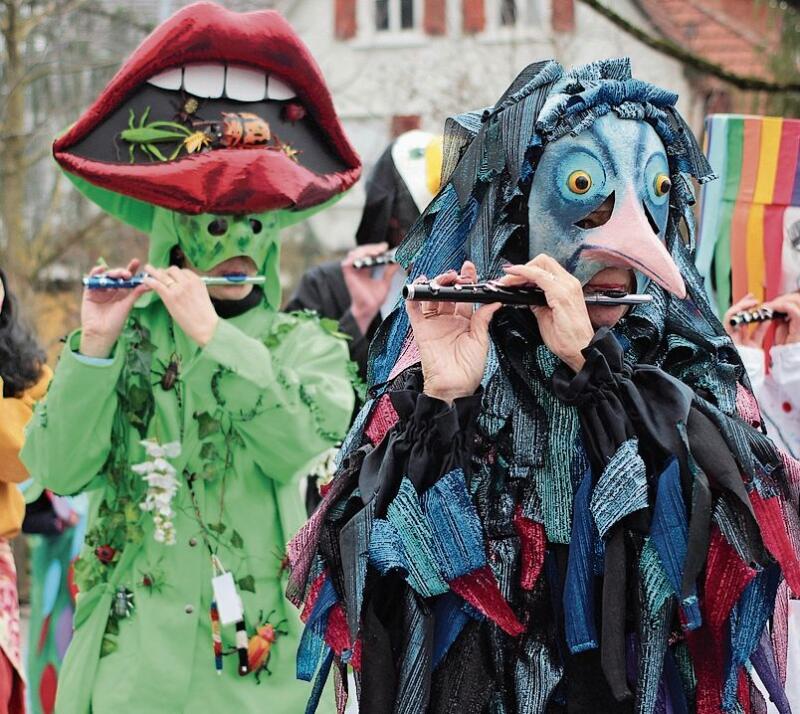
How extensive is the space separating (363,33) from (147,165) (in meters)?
14.8

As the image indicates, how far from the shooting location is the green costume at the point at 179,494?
132 inches

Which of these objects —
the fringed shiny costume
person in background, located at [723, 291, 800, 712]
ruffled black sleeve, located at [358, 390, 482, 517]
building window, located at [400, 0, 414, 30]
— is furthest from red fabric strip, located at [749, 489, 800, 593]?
building window, located at [400, 0, 414, 30]

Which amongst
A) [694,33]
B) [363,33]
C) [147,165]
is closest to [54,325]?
[147,165]

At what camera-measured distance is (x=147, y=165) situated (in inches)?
145

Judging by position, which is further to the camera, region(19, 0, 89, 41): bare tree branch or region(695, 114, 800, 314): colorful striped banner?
region(19, 0, 89, 41): bare tree branch

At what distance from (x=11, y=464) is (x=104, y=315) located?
0.54m

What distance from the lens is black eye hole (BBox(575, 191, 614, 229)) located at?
2408 mm

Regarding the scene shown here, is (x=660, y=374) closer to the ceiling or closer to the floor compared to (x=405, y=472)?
closer to the ceiling

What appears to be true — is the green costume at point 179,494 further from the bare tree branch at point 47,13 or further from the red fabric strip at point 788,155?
the bare tree branch at point 47,13

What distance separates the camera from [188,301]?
11.4ft

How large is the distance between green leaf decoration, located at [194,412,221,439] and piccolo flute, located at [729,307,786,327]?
1.54m

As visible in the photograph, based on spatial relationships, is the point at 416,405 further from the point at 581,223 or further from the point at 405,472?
the point at 581,223

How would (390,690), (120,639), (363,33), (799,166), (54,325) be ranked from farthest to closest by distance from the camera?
(363,33) < (54,325) < (799,166) < (120,639) < (390,690)

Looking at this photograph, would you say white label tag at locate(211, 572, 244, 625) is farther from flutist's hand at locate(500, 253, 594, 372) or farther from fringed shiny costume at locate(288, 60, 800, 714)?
flutist's hand at locate(500, 253, 594, 372)
